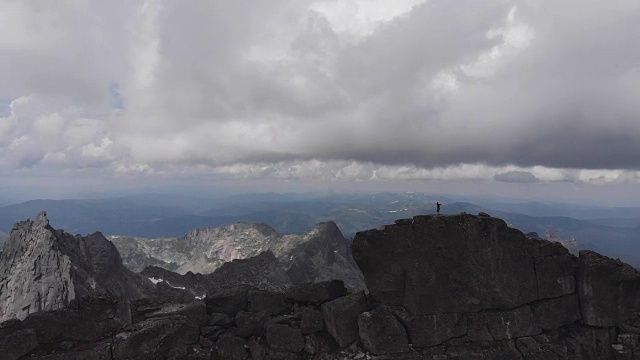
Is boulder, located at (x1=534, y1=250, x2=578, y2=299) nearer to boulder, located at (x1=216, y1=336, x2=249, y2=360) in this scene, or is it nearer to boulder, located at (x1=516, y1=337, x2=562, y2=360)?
boulder, located at (x1=516, y1=337, x2=562, y2=360)

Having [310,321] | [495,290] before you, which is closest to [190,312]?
[310,321]

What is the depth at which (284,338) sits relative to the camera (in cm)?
1608

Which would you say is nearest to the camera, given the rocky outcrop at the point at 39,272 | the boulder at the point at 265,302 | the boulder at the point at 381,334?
the boulder at the point at 381,334

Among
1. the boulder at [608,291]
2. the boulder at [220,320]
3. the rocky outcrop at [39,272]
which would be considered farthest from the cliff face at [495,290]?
the rocky outcrop at [39,272]

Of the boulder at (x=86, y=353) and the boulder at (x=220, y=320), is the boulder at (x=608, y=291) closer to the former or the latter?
the boulder at (x=220, y=320)

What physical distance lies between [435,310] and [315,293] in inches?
231

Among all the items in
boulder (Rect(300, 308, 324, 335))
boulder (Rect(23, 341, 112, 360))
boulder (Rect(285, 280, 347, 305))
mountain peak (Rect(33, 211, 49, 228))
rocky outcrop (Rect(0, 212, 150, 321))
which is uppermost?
boulder (Rect(285, 280, 347, 305))

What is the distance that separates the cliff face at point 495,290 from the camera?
16.5m

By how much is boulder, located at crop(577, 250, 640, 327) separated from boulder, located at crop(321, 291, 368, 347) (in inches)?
423

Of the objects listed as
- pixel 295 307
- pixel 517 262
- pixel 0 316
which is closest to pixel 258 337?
pixel 295 307

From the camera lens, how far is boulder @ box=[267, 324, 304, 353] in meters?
16.0

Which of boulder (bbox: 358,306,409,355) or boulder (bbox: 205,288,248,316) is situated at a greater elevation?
boulder (bbox: 205,288,248,316)

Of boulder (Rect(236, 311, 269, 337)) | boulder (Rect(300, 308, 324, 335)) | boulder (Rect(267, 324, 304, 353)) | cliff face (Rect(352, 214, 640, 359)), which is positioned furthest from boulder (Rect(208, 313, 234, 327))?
cliff face (Rect(352, 214, 640, 359))

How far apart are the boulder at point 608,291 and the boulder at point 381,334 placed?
9188 millimetres
